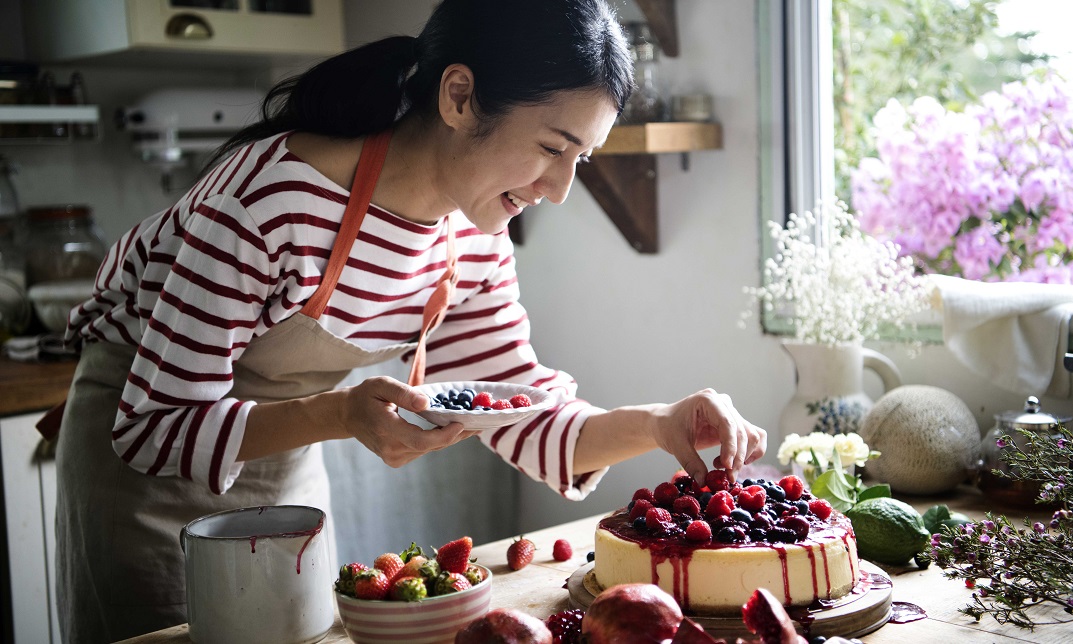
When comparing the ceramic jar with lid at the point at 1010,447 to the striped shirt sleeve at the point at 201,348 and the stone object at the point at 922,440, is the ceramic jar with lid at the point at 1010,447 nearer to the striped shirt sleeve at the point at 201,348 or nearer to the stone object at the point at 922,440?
the stone object at the point at 922,440

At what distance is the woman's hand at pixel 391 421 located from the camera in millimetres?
1107

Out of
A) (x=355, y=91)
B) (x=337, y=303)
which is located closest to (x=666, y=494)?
(x=337, y=303)

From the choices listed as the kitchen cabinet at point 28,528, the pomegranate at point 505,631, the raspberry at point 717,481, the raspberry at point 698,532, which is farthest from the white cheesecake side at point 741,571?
the kitchen cabinet at point 28,528

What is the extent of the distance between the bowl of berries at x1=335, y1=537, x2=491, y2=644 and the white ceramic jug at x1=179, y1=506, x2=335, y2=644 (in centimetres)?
4

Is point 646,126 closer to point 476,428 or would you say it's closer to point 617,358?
point 617,358

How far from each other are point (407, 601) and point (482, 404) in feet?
0.82

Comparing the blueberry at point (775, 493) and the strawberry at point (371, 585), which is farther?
the blueberry at point (775, 493)

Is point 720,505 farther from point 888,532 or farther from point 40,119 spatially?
point 40,119

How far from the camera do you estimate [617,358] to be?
2439 mm

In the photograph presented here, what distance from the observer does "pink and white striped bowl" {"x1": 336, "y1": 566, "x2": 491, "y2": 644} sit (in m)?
1.00

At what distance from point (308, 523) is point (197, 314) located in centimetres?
28

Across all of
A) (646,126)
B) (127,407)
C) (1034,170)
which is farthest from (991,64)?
(127,407)

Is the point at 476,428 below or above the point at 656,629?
above

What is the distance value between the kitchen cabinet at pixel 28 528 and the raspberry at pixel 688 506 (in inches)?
59.6
